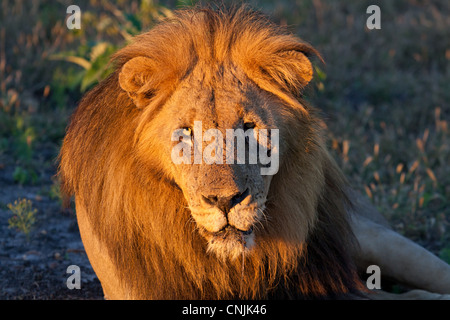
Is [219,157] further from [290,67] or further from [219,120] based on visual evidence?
[290,67]

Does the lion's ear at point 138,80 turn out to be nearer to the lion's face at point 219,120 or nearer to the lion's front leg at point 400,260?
the lion's face at point 219,120

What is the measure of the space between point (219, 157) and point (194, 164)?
4.6 inches

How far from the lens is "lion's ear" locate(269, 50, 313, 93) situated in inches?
131

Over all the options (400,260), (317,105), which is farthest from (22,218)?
(317,105)

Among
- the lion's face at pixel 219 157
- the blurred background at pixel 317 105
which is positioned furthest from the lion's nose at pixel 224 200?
the blurred background at pixel 317 105

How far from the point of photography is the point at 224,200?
9.53ft

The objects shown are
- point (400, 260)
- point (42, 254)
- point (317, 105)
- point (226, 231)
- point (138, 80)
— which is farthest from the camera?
point (317, 105)

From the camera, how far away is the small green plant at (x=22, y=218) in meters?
4.72

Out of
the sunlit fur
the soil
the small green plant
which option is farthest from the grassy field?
the small green plant

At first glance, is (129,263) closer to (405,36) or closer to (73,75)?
(73,75)

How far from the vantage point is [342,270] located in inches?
151

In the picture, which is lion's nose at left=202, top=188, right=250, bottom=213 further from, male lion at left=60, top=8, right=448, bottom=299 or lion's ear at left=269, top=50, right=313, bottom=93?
lion's ear at left=269, top=50, right=313, bottom=93

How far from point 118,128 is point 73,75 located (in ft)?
12.7
